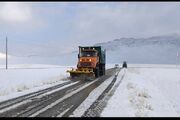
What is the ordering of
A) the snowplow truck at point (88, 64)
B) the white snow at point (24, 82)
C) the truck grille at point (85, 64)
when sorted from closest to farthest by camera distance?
the white snow at point (24, 82) < the snowplow truck at point (88, 64) < the truck grille at point (85, 64)

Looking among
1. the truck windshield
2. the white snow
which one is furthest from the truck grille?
the white snow

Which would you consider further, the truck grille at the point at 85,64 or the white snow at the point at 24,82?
the truck grille at the point at 85,64

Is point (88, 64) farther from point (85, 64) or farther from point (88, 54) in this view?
point (88, 54)

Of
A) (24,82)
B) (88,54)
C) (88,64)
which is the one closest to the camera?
(24,82)

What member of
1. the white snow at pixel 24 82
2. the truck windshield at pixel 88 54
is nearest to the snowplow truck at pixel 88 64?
the truck windshield at pixel 88 54

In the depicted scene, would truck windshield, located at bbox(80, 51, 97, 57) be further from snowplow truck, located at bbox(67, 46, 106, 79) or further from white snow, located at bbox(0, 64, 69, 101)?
white snow, located at bbox(0, 64, 69, 101)

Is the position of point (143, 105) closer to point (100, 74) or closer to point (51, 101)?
point (51, 101)

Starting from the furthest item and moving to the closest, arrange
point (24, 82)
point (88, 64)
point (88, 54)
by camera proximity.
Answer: point (88, 54) < point (88, 64) < point (24, 82)

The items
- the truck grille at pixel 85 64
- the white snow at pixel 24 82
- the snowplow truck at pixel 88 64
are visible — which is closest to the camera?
the white snow at pixel 24 82

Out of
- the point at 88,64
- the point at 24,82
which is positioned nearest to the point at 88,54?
the point at 88,64

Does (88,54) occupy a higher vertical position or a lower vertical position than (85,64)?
higher

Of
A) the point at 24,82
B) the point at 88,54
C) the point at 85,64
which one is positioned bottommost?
the point at 24,82

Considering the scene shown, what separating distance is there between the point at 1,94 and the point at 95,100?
238 inches

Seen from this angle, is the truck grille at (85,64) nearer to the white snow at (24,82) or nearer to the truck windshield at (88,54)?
the truck windshield at (88,54)
